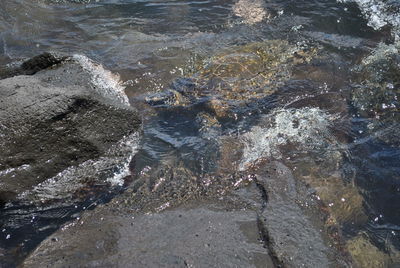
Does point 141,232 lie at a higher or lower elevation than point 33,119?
lower

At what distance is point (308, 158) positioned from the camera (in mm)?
4867

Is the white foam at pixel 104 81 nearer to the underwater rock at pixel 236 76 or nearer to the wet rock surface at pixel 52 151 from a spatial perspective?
the wet rock surface at pixel 52 151

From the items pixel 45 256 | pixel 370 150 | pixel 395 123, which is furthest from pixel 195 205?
pixel 395 123

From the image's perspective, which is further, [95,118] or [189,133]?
[189,133]

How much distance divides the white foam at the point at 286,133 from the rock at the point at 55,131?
54.1 inches

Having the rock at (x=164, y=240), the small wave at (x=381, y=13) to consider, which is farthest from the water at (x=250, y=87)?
the rock at (x=164, y=240)

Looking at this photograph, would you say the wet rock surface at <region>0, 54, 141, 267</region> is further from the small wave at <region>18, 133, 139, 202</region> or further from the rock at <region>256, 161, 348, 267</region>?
the rock at <region>256, 161, 348, 267</region>

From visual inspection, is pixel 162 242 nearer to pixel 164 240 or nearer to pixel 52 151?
pixel 164 240

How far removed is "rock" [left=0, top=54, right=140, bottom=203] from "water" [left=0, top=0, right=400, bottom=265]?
0.30 metres

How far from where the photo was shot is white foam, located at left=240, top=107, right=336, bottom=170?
4.93 m

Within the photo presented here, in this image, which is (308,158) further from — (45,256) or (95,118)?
(45,256)

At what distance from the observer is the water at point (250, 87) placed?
4488 millimetres

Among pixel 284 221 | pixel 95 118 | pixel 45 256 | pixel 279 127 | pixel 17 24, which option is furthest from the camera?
pixel 17 24

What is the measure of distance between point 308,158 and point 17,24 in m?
5.67
